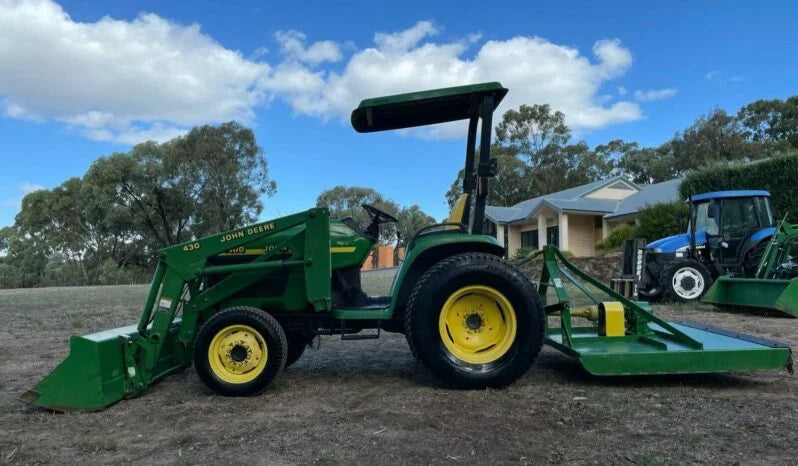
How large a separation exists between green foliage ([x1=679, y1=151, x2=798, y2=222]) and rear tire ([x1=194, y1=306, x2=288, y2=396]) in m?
15.0

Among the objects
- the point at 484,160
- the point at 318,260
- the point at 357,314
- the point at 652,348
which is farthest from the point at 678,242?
the point at 318,260

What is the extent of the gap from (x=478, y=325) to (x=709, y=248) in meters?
8.85

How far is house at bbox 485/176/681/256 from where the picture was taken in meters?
26.9

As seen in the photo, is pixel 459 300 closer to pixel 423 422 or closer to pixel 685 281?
pixel 423 422

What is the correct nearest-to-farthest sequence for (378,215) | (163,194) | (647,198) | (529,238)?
1. (378,215)
2. (647,198)
3. (529,238)
4. (163,194)

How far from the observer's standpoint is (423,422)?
3.57m

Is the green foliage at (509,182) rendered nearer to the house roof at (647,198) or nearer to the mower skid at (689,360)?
the house roof at (647,198)

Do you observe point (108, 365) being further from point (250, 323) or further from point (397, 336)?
point (397, 336)

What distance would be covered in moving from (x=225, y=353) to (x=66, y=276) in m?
38.3

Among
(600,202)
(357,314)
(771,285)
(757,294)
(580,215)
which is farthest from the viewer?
(600,202)

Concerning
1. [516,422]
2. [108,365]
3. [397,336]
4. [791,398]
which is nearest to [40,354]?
[108,365]

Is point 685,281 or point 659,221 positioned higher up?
point 659,221

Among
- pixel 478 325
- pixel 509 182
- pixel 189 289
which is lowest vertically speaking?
pixel 478 325

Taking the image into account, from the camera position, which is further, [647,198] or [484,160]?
[647,198]
